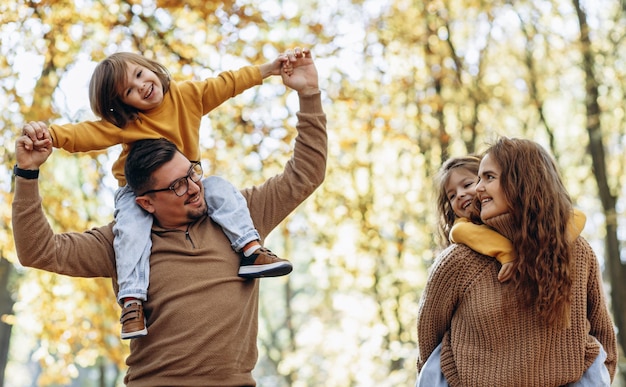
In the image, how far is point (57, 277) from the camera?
26.1 feet

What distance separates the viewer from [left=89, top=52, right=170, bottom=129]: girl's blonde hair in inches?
110

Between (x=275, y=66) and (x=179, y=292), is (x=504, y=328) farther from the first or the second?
(x=275, y=66)

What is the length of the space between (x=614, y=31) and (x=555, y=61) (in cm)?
137

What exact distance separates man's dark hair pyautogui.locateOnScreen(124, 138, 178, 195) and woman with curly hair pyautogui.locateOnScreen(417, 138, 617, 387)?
1.02 m

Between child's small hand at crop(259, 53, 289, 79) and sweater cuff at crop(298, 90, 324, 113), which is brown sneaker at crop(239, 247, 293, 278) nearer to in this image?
sweater cuff at crop(298, 90, 324, 113)

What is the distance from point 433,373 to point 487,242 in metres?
0.49

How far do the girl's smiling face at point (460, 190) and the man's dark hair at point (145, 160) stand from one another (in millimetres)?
1130

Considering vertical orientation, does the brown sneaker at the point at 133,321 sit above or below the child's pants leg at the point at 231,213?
below

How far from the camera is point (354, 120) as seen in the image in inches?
338

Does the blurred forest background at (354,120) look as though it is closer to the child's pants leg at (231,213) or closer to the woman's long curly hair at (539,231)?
the woman's long curly hair at (539,231)

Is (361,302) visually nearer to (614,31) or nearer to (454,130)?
→ (454,130)

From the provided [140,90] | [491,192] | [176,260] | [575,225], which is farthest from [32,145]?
[575,225]

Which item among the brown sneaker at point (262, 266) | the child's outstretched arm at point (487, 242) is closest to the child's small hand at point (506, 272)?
the child's outstretched arm at point (487, 242)

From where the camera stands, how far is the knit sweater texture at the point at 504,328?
2.56 metres
